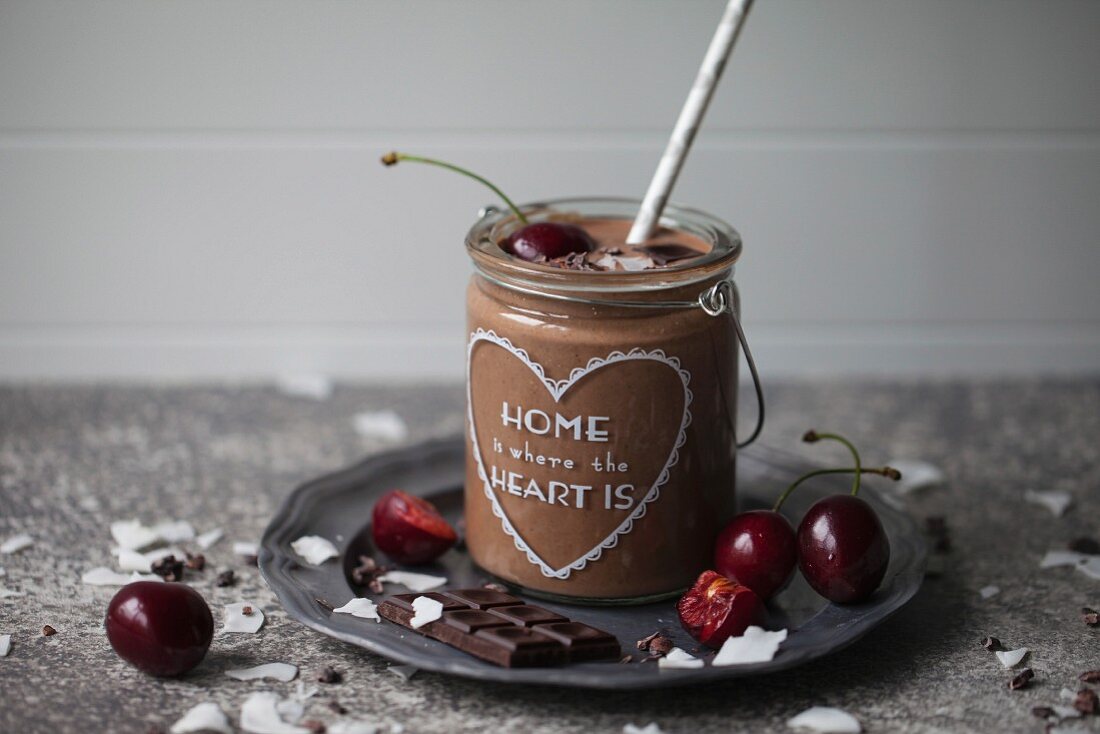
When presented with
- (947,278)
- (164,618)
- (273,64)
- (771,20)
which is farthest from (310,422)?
(947,278)

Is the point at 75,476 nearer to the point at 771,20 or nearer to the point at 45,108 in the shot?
the point at 45,108

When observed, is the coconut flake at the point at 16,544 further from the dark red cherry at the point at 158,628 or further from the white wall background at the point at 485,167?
the white wall background at the point at 485,167

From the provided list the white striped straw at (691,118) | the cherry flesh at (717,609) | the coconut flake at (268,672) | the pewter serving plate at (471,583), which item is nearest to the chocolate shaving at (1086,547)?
the pewter serving plate at (471,583)

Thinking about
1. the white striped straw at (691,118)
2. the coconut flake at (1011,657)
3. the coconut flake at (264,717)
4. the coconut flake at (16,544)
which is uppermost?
the white striped straw at (691,118)

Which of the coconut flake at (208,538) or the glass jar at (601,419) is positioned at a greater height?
the glass jar at (601,419)

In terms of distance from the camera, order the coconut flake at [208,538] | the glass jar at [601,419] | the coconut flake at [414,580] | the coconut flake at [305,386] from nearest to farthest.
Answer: the glass jar at [601,419]
the coconut flake at [414,580]
the coconut flake at [208,538]
the coconut flake at [305,386]

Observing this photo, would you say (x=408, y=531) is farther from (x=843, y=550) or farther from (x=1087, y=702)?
(x=1087, y=702)

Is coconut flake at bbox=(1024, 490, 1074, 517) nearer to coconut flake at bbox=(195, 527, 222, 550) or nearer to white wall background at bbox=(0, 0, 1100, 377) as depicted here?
white wall background at bbox=(0, 0, 1100, 377)

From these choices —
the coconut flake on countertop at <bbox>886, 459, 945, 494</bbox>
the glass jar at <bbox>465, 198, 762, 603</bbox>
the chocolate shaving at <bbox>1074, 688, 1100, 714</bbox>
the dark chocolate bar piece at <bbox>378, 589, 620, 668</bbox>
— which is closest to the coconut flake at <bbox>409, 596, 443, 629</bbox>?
the dark chocolate bar piece at <bbox>378, 589, 620, 668</bbox>
